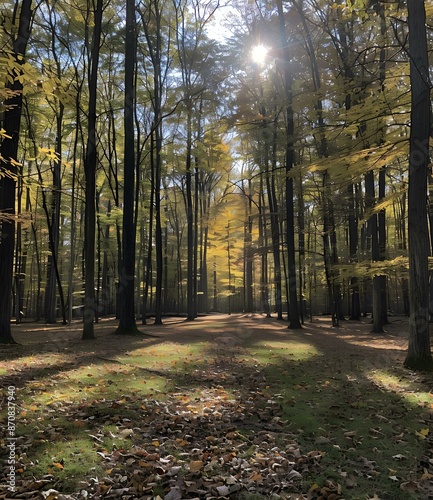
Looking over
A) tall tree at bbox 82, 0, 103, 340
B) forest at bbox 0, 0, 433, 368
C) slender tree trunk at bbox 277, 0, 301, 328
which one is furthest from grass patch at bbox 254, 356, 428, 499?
slender tree trunk at bbox 277, 0, 301, 328

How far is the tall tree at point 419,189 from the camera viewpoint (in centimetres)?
691

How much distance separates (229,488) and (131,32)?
45.4ft

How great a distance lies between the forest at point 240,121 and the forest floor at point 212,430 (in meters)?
2.67

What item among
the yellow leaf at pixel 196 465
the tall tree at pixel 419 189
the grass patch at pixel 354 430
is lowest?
the grass patch at pixel 354 430

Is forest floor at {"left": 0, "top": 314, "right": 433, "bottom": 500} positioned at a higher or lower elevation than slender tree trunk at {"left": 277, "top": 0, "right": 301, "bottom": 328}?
lower

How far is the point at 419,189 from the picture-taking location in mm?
7121

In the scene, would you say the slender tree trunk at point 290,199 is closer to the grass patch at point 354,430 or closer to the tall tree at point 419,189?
the tall tree at point 419,189

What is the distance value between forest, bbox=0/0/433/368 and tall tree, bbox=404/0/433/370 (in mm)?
27

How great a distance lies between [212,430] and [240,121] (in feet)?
46.4

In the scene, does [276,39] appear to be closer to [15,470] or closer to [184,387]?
[184,387]

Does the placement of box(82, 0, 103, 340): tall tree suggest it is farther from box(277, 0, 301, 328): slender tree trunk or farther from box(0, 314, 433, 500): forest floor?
box(277, 0, 301, 328): slender tree trunk

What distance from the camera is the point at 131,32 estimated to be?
1249cm

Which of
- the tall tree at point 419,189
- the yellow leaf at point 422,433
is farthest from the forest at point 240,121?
the yellow leaf at point 422,433

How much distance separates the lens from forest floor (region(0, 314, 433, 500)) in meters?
2.88
